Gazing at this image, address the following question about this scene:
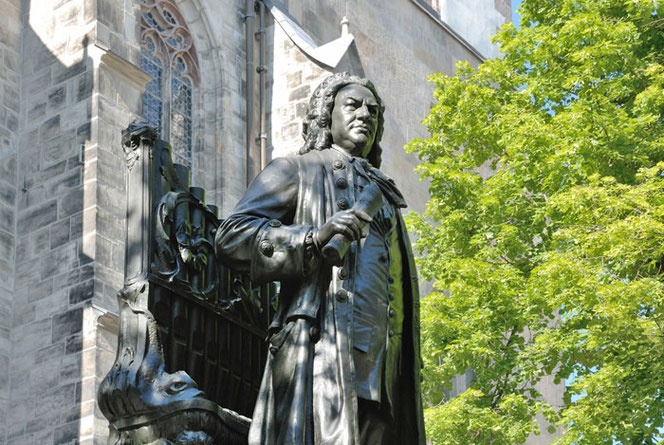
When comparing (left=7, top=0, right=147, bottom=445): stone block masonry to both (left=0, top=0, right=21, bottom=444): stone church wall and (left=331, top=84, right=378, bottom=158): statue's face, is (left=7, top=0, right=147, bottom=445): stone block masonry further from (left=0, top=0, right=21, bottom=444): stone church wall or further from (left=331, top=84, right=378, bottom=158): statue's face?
(left=331, top=84, right=378, bottom=158): statue's face

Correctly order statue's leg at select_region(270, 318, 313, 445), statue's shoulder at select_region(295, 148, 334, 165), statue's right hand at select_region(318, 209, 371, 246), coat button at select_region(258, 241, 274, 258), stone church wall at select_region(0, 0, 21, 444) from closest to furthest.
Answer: statue's leg at select_region(270, 318, 313, 445), statue's right hand at select_region(318, 209, 371, 246), coat button at select_region(258, 241, 274, 258), statue's shoulder at select_region(295, 148, 334, 165), stone church wall at select_region(0, 0, 21, 444)

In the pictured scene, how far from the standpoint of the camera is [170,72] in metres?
18.5

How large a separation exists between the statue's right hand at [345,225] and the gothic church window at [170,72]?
44.0ft

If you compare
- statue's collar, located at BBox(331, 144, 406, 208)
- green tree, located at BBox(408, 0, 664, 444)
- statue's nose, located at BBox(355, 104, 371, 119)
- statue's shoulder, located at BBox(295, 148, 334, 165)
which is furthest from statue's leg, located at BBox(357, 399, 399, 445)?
green tree, located at BBox(408, 0, 664, 444)

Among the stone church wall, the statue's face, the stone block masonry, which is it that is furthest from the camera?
the stone church wall

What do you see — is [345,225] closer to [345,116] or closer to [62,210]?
[345,116]

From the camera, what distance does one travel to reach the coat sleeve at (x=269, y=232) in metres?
4.64

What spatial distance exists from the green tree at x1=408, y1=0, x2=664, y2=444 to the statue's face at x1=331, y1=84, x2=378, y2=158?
7.31 m

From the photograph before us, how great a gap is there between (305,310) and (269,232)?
32 cm

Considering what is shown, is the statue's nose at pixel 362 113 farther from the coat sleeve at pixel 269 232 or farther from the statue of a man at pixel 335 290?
the coat sleeve at pixel 269 232

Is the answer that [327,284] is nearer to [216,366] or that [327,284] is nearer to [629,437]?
[216,366]

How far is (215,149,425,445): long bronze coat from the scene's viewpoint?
14.6ft

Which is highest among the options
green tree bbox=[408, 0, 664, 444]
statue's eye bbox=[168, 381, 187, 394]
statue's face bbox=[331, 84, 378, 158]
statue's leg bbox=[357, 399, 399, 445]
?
green tree bbox=[408, 0, 664, 444]

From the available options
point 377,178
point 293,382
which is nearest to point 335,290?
point 293,382
